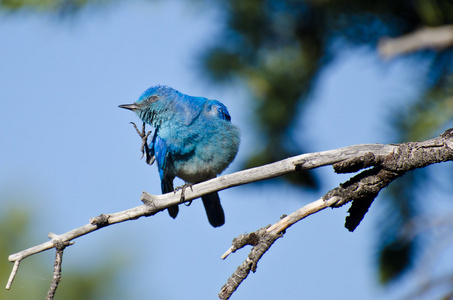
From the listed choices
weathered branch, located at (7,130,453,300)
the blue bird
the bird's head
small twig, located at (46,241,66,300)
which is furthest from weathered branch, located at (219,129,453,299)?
the bird's head

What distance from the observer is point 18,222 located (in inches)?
159

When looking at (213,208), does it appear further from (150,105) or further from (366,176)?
(366,176)

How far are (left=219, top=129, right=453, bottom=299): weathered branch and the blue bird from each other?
227 centimetres

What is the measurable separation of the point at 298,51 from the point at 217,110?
194 cm

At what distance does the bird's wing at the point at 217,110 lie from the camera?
4859 mm

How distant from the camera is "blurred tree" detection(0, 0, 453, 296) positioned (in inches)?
113

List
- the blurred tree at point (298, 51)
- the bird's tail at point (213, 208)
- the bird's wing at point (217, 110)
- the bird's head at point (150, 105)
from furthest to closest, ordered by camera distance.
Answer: the bird's tail at point (213, 208), the bird's wing at point (217, 110), the bird's head at point (150, 105), the blurred tree at point (298, 51)

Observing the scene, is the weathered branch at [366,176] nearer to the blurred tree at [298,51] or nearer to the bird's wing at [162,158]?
the blurred tree at [298,51]

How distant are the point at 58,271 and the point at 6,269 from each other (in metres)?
1.50

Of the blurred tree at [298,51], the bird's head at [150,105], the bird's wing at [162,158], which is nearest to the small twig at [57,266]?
the blurred tree at [298,51]

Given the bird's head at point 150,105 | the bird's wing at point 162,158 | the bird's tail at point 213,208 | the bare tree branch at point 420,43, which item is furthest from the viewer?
the bird's tail at point 213,208

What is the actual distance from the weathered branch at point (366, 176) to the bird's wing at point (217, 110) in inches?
102

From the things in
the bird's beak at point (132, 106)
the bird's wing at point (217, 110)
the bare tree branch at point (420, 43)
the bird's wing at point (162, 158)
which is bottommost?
the bare tree branch at point (420, 43)

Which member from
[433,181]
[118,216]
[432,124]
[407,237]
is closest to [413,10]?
[432,124]
